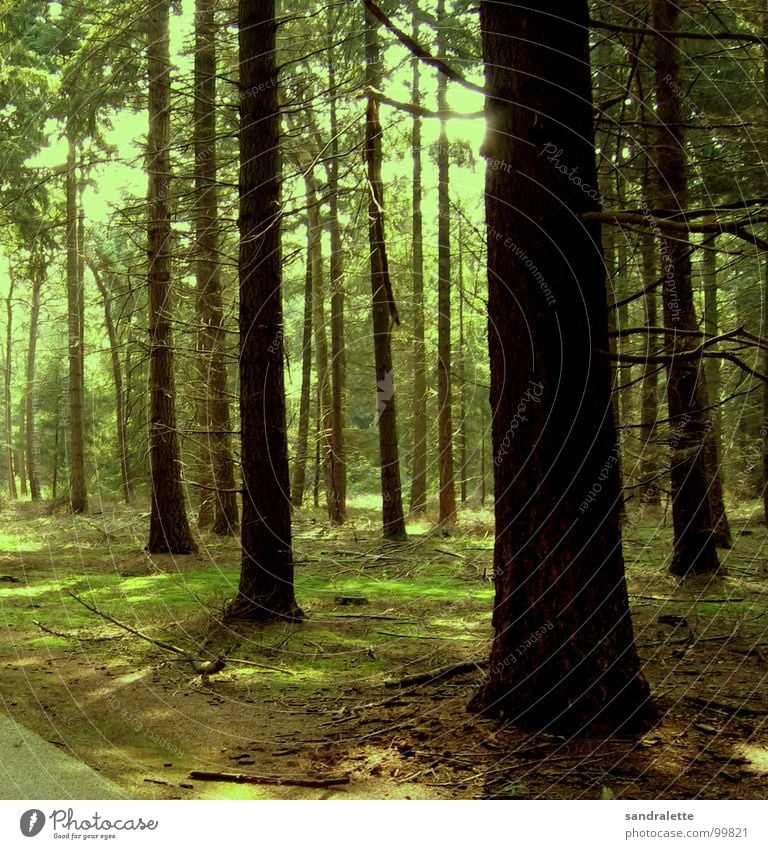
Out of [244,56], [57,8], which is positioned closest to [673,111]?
[244,56]

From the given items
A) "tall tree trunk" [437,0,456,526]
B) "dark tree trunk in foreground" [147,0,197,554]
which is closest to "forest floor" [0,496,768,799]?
"dark tree trunk in foreground" [147,0,197,554]

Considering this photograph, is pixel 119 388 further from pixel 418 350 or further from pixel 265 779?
pixel 265 779

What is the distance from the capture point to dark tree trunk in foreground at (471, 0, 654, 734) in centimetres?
496

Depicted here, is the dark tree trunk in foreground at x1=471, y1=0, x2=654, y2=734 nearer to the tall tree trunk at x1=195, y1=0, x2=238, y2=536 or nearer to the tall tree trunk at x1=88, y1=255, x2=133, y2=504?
the tall tree trunk at x1=88, y1=255, x2=133, y2=504

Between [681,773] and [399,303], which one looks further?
[399,303]

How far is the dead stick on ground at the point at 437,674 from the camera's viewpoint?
6367 millimetres

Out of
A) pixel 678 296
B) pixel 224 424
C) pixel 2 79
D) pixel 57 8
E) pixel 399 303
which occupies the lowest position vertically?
pixel 224 424

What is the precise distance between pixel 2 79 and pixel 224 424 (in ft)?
23.9

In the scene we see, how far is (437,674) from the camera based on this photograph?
20.9 ft

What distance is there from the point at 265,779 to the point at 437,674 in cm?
196

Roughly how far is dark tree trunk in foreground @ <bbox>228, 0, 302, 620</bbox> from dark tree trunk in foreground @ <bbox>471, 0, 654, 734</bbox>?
Result: 4118mm

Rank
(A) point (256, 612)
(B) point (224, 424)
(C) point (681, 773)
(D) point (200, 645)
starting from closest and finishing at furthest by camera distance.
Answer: (C) point (681, 773)
(D) point (200, 645)
(A) point (256, 612)
(B) point (224, 424)

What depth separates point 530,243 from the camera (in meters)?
5.06

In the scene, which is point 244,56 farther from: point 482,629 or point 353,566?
point 353,566
